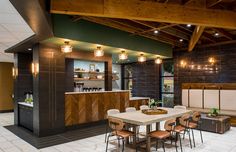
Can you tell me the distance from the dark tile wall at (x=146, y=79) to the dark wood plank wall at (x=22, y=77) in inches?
218

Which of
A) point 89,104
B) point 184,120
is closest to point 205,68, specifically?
point 184,120

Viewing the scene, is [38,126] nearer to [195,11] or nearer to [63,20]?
[63,20]

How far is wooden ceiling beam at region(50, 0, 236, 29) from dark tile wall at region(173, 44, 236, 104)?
2.98 m

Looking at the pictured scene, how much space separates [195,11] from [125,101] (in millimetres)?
4144

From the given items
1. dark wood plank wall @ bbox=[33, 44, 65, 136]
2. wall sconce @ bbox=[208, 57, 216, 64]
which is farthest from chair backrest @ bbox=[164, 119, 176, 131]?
wall sconce @ bbox=[208, 57, 216, 64]

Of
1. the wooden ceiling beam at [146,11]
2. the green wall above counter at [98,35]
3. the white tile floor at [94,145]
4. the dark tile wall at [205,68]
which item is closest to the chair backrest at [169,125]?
the white tile floor at [94,145]

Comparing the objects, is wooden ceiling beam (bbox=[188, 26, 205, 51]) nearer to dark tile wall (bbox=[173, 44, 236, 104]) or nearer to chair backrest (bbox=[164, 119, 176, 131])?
dark tile wall (bbox=[173, 44, 236, 104])

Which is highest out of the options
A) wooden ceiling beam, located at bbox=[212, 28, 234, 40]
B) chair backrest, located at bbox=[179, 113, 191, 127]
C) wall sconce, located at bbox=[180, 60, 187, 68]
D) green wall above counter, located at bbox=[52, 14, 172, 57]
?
wooden ceiling beam, located at bbox=[212, 28, 234, 40]

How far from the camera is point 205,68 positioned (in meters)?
7.49

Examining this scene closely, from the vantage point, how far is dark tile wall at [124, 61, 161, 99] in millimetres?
9195

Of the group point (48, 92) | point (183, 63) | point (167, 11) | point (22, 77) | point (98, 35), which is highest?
point (167, 11)

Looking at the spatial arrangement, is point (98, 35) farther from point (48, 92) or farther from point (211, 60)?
point (211, 60)

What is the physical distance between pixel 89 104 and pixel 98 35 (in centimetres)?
230

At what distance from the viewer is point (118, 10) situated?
3604 mm
